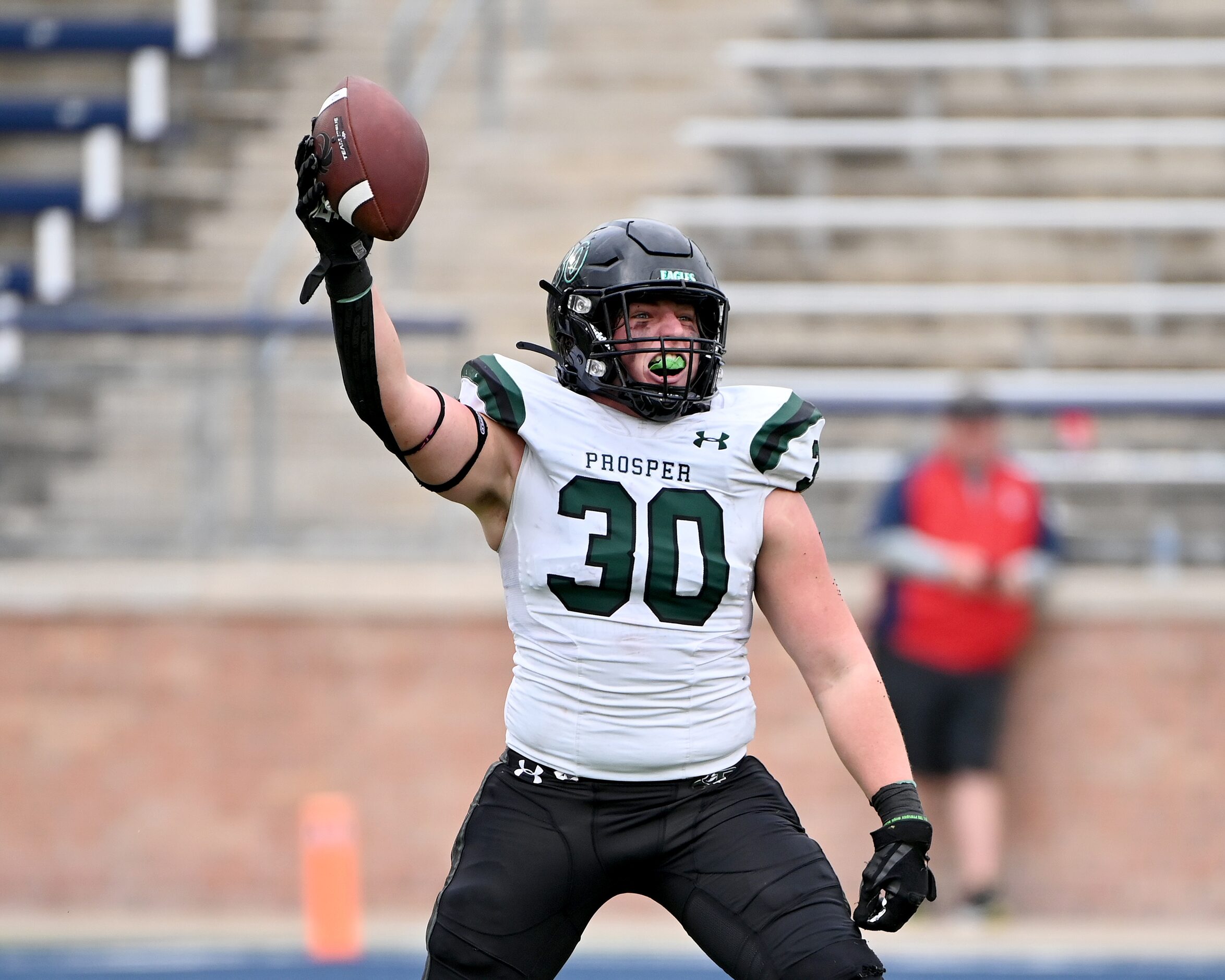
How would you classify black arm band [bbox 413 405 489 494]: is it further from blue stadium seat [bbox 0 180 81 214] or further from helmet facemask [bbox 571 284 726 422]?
blue stadium seat [bbox 0 180 81 214]

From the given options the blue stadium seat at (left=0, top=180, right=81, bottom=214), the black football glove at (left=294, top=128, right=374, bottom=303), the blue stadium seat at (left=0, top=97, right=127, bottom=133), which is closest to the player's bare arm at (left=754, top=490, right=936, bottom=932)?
the black football glove at (left=294, top=128, right=374, bottom=303)

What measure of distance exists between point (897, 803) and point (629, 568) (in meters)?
0.63

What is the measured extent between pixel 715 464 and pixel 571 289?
416mm

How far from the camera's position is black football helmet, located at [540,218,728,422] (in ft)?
11.5

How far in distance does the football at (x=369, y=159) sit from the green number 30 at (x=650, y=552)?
57 centimetres

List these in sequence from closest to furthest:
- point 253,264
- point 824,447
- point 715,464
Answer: point 715,464
point 824,447
point 253,264

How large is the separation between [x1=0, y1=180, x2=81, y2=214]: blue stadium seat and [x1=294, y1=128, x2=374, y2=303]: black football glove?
25.5 ft

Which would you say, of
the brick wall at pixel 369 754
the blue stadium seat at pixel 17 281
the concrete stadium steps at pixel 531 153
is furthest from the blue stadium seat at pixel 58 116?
the brick wall at pixel 369 754

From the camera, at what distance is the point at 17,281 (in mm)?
10234

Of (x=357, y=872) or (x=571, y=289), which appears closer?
(x=571, y=289)

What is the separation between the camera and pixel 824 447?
757 cm

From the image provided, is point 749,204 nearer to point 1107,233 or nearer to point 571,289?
point 1107,233

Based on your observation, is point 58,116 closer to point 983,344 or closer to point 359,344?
point 983,344

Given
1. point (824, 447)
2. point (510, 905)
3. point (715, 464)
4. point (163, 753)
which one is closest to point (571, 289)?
point (715, 464)
